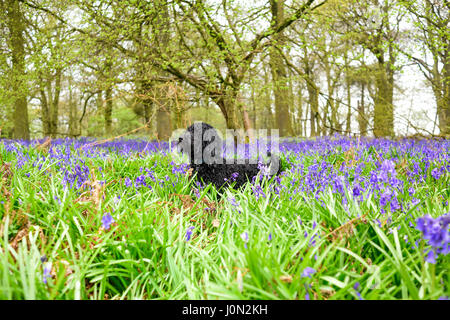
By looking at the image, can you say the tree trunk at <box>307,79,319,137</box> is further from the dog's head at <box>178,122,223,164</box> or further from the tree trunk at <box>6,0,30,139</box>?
the tree trunk at <box>6,0,30,139</box>

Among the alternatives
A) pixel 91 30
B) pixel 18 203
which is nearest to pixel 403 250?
pixel 18 203

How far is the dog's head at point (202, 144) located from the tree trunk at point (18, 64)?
694 cm

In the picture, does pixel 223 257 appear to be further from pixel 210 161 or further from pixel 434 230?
pixel 210 161

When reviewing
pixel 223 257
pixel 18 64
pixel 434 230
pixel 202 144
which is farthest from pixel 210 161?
pixel 18 64

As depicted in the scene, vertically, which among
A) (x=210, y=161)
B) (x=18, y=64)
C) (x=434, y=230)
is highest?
(x=18, y=64)

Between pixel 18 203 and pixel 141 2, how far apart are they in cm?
584

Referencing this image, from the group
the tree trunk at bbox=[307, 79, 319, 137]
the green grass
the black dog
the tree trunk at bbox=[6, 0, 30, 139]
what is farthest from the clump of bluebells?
the tree trunk at bbox=[6, 0, 30, 139]

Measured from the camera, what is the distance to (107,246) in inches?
79.2

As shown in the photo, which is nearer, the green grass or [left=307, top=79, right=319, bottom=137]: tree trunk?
the green grass

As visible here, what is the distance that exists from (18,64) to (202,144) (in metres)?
8.02

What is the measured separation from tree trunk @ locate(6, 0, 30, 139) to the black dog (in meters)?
6.99

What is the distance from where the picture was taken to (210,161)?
4324mm

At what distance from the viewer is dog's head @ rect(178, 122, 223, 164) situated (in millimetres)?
4367
